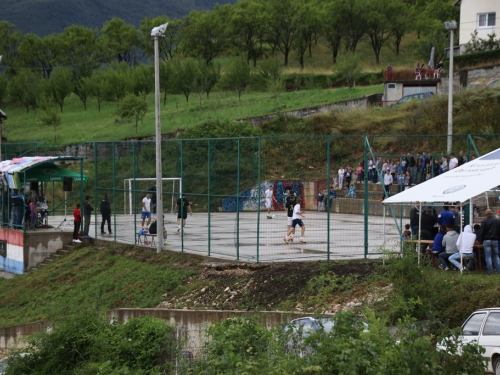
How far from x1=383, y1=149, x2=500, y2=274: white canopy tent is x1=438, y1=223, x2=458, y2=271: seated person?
32.7 inches

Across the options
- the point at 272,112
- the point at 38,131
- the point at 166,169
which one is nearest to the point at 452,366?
the point at 166,169

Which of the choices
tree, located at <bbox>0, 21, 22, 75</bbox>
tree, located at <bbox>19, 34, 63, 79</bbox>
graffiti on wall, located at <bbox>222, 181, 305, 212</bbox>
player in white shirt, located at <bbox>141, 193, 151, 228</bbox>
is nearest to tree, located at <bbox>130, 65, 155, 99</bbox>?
tree, located at <bbox>19, 34, 63, 79</bbox>

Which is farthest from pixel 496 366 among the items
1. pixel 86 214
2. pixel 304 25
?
pixel 304 25

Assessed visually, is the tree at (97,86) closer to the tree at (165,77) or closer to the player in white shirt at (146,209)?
the tree at (165,77)

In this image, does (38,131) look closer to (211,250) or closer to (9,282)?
(9,282)

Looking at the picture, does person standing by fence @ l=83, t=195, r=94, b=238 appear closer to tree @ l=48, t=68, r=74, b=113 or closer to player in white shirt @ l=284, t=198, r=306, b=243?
player in white shirt @ l=284, t=198, r=306, b=243

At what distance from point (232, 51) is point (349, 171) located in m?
68.3

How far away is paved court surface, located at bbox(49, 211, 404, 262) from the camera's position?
2130cm

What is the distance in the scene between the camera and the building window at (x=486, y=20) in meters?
54.2

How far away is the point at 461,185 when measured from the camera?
17.3m

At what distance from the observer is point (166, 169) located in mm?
33719

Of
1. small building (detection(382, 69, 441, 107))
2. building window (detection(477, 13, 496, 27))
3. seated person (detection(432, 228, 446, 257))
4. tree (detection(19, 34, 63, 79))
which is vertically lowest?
seated person (detection(432, 228, 446, 257))

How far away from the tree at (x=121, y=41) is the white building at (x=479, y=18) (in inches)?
2669

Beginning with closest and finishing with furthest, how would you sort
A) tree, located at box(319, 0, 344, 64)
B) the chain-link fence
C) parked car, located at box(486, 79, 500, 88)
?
the chain-link fence → parked car, located at box(486, 79, 500, 88) → tree, located at box(319, 0, 344, 64)
